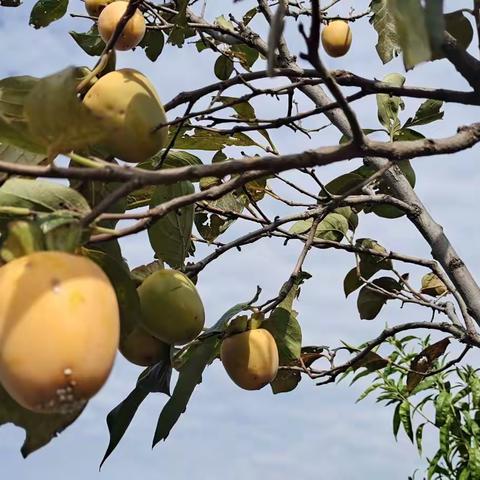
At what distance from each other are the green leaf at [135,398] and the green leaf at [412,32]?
0.64 m

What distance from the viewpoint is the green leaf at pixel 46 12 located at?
2266 mm


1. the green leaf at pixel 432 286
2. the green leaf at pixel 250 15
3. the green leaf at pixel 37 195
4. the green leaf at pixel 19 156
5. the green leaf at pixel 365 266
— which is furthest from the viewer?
the green leaf at pixel 250 15

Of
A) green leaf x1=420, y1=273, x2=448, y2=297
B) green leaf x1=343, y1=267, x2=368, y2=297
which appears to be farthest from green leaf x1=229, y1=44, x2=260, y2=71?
green leaf x1=420, y1=273, x2=448, y2=297

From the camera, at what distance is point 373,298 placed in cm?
219

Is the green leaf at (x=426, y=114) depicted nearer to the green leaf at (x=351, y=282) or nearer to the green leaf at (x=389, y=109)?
the green leaf at (x=389, y=109)

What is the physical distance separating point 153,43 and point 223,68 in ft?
0.68

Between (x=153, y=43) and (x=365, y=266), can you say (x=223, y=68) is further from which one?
(x=365, y=266)

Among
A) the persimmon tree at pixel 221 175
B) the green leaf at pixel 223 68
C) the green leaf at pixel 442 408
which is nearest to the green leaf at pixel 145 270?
the persimmon tree at pixel 221 175

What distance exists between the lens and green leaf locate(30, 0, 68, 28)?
7.43 ft

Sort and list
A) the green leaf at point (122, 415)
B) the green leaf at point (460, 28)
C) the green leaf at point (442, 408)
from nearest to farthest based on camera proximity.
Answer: the green leaf at point (122, 415) → the green leaf at point (460, 28) → the green leaf at point (442, 408)

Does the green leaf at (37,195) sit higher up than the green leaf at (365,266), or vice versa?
the green leaf at (365,266)

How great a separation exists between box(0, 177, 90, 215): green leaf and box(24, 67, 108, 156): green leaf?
10cm

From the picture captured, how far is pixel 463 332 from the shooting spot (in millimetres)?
1876

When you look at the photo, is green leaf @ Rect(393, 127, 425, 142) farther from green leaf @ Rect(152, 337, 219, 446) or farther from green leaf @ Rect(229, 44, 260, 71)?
green leaf @ Rect(152, 337, 219, 446)
